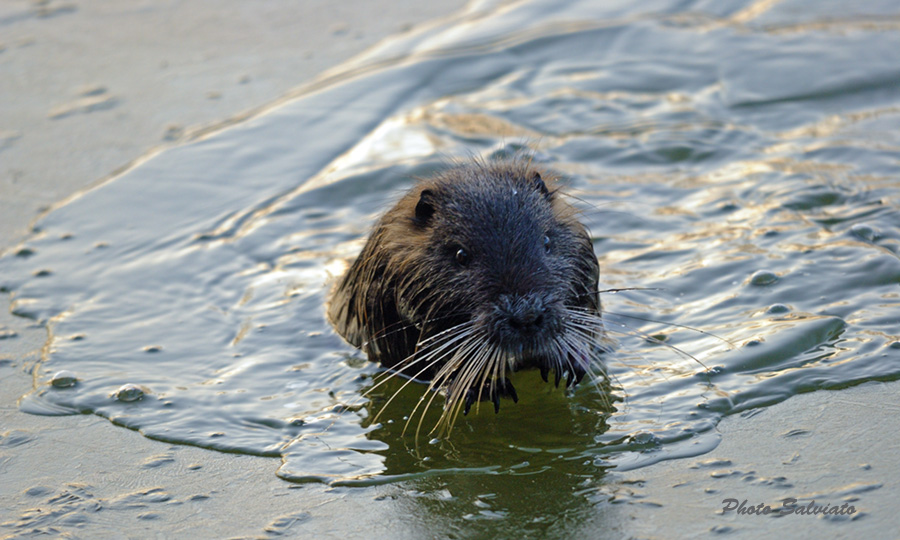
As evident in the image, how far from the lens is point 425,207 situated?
4.14 meters

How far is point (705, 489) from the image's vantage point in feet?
11.0

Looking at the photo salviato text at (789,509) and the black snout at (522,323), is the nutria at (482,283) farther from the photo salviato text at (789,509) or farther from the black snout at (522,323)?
the photo salviato text at (789,509)

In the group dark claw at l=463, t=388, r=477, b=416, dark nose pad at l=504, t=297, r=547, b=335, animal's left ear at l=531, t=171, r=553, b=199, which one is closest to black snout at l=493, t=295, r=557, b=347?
dark nose pad at l=504, t=297, r=547, b=335

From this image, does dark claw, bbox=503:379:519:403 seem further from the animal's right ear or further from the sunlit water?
the animal's right ear

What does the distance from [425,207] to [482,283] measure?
1.85 feet

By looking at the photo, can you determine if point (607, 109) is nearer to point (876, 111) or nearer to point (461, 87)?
point (461, 87)

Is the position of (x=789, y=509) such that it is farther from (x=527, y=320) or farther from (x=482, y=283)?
(x=482, y=283)

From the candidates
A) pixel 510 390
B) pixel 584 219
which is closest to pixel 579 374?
pixel 510 390

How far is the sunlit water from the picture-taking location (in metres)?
4.00

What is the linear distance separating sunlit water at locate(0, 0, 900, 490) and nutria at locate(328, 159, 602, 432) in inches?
8.9

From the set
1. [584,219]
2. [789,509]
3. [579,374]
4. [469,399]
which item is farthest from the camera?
[584,219]

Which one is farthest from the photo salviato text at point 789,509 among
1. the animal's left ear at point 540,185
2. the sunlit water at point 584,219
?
the animal's left ear at point 540,185

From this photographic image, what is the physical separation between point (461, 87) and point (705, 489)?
4750 mm

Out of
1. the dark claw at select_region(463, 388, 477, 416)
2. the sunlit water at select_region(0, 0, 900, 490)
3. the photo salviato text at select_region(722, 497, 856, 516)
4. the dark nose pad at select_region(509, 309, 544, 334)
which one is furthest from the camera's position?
the sunlit water at select_region(0, 0, 900, 490)
